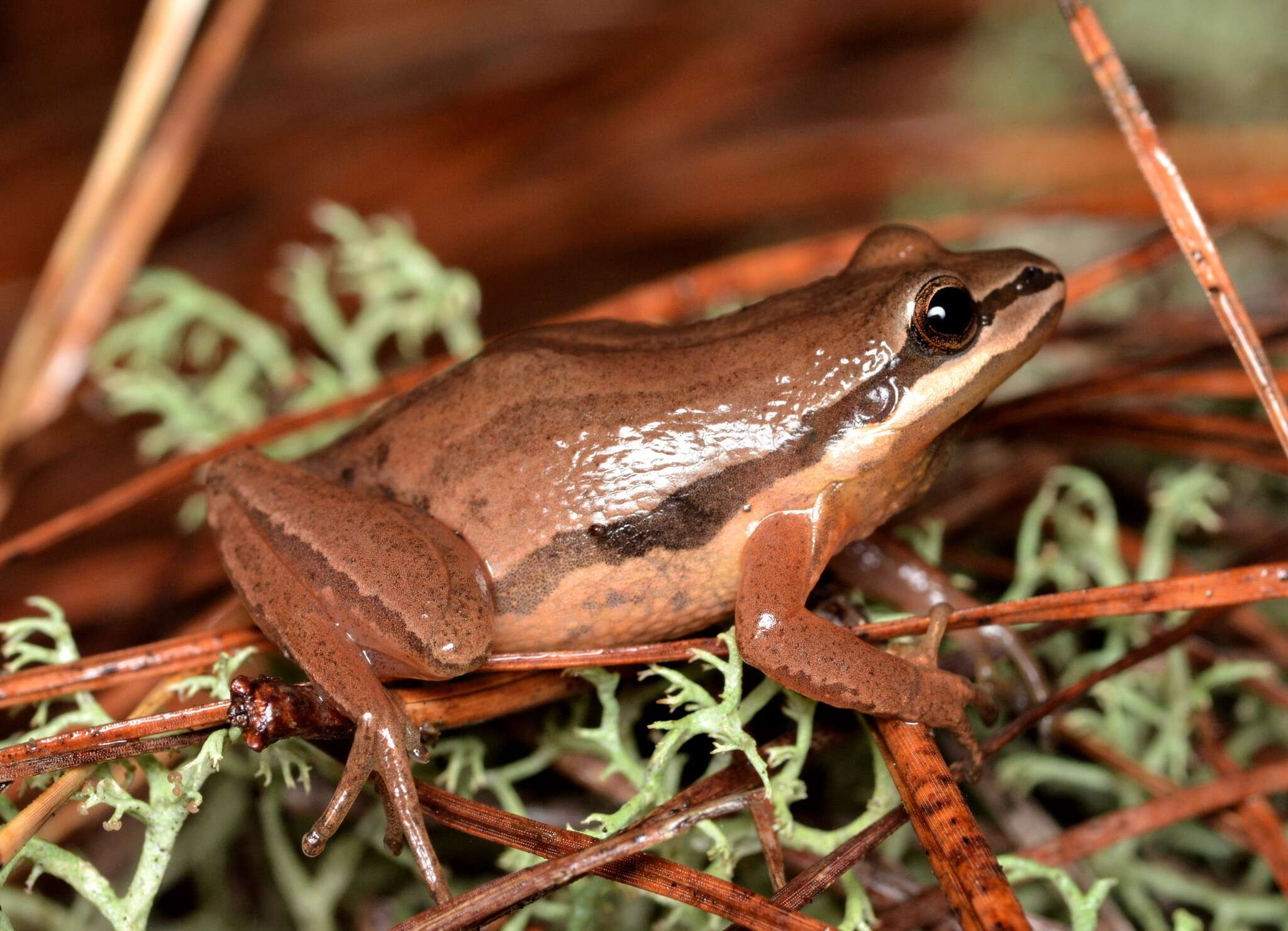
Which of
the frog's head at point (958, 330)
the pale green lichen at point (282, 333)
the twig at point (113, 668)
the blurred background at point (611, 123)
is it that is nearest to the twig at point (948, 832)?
the frog's head at point (958, 330)

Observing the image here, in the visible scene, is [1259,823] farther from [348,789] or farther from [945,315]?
[348,789]

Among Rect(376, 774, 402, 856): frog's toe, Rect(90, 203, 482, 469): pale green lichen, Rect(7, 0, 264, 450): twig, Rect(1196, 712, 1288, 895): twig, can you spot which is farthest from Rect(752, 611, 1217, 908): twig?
Rect(7, 0, 264, 450): twig

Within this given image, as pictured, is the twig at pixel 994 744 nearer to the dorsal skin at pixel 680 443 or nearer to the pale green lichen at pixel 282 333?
the dorsal skin at pixel 680 443

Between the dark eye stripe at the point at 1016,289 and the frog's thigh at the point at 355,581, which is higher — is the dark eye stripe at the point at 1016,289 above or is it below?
above

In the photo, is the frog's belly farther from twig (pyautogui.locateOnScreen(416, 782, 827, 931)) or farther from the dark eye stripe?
the dark eye stripe

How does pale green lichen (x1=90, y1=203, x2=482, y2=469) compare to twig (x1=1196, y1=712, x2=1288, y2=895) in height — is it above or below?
above
